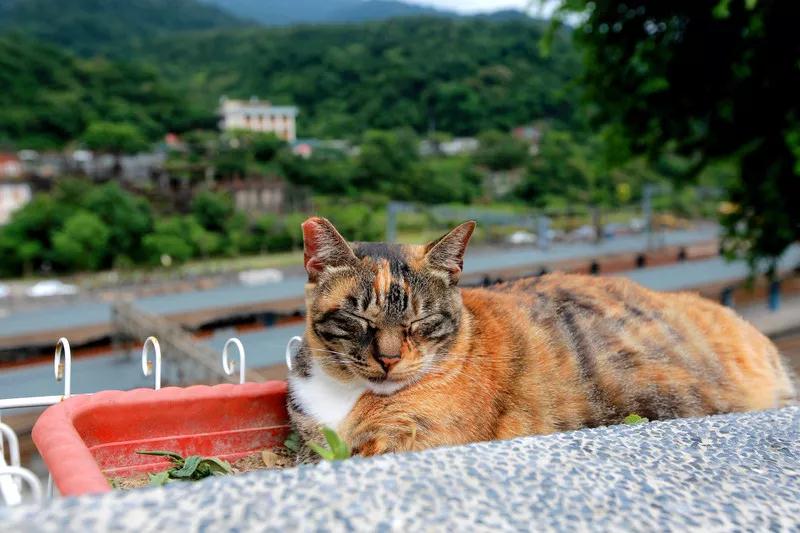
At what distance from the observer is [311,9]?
6375cm

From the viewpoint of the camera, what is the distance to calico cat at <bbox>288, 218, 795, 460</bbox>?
1.42m

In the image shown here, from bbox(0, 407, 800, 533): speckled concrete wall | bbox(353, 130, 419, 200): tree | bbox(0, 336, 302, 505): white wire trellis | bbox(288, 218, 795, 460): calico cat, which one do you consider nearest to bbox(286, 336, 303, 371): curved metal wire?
bbox(0, 336, 302, 505): white wire trellis

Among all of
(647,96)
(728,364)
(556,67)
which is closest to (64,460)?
(728,364)

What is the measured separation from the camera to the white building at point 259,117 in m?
38.8

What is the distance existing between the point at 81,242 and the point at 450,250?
23.6 meters

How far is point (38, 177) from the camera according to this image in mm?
26594

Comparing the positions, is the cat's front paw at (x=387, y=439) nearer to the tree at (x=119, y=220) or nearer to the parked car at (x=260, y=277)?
the parked car at (x=260, y=277)

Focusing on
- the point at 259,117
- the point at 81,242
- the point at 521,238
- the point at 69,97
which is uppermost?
the point at 69,97

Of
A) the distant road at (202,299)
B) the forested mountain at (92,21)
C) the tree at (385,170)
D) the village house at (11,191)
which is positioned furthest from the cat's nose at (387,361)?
the forested mountain at (92,21)

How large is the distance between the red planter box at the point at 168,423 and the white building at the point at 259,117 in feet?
124

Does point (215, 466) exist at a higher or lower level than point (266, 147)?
lower

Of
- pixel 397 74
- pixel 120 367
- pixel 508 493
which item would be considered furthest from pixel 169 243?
pixel 508 493

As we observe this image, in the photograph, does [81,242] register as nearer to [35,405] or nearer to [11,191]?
[11,191]

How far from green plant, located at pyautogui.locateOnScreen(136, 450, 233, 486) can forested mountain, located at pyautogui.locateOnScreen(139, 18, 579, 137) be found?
3664 cm
